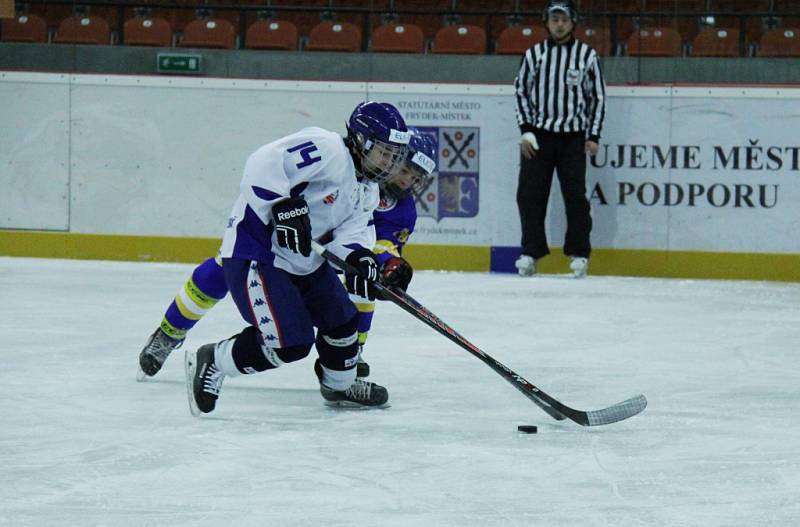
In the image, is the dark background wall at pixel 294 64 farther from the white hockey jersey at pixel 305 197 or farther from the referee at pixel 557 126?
the white hockey jersey at pixel 305 197

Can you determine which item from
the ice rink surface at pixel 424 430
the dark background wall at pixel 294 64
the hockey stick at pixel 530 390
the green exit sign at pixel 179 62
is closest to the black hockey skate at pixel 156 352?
the ice rink surface at pixel 424 430

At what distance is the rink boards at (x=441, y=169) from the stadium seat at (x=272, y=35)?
1.45 feet

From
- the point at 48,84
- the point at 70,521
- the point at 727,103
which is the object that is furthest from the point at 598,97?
the point at 70,521

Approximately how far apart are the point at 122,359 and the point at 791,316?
104 inches

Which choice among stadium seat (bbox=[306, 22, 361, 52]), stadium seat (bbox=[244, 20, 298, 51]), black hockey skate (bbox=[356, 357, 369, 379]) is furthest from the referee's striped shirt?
black hockey skate (bbox=[356, 357, 369, 379])

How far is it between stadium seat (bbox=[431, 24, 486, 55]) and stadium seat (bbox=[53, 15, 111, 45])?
5.83 ft

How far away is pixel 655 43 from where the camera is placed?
255 inches

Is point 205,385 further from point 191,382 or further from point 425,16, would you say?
point 425,16

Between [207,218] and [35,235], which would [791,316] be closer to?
[207,218]

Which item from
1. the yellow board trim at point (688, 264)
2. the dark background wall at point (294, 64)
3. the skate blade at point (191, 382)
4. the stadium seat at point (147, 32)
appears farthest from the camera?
the stadium seat at point (147, 32)

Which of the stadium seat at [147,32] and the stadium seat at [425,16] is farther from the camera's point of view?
the stadium seat at [425,16]

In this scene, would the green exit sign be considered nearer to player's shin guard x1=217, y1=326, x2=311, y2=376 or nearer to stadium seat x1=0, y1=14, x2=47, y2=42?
stadium seat x1=0, y1=14, x2=47, y2=42

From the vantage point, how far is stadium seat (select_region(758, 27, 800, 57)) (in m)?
6.40

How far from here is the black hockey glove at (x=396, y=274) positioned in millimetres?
3160
